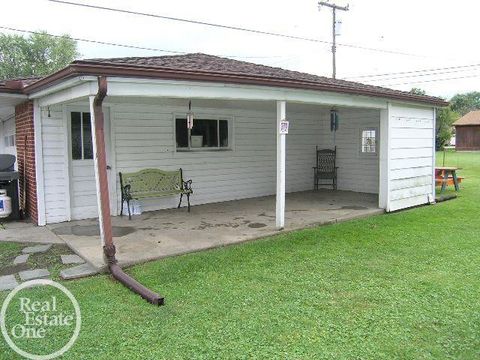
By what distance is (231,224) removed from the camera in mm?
6941

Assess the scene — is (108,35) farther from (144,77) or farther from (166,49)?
(144,77)

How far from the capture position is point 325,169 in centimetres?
1141

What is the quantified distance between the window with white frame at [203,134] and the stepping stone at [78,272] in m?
4.23

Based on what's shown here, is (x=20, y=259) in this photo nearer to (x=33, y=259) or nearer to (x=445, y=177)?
(x=33, y=259)

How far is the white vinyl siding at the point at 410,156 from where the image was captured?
8289 millimetres

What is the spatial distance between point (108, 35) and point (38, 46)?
2142 centimetres

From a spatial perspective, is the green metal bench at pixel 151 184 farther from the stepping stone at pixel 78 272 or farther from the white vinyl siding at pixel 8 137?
the white vinyl siding at pixel 8 137

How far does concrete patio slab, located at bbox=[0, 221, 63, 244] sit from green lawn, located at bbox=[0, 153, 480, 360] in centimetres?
199

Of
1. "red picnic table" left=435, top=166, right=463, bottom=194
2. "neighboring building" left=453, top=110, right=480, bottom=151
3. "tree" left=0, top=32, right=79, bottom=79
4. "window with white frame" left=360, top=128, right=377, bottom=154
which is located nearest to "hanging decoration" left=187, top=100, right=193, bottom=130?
"window with white frame" left=360, top=128, right=377, bottom=154

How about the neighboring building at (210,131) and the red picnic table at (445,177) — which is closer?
the neighboring building at (210,131)

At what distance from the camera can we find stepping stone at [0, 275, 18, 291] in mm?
4238

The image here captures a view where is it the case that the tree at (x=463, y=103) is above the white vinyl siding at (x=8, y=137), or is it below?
above

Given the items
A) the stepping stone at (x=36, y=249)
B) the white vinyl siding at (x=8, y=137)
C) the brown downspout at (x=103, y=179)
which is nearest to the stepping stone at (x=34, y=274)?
the brown downspout at (x=103, y=179)

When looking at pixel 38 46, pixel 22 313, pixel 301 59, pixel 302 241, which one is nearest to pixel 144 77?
pixel 22 313
